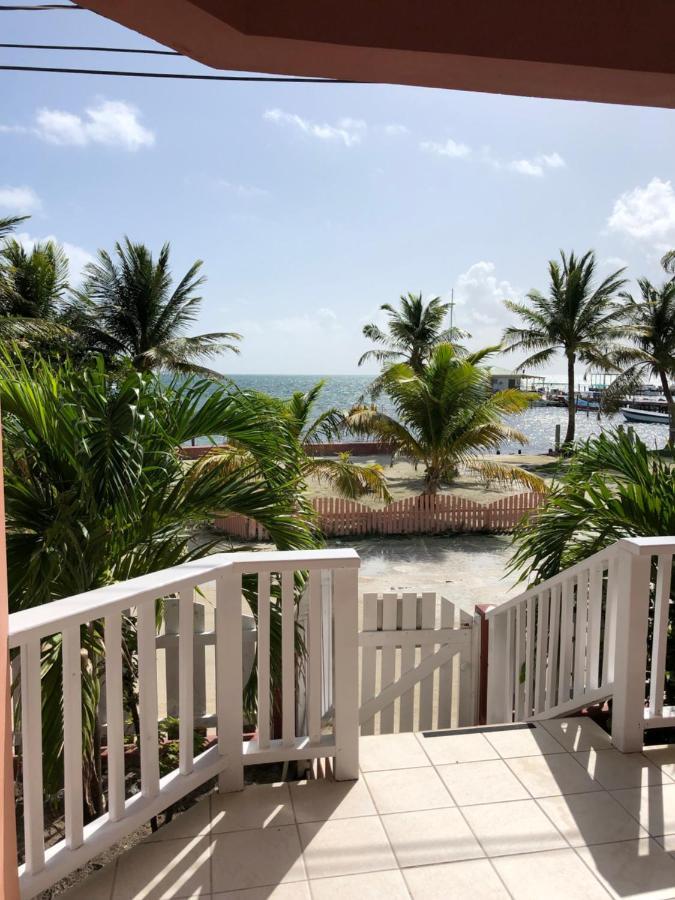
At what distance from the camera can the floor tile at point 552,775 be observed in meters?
2.18

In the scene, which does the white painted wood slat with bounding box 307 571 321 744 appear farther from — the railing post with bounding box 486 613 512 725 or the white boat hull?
the white boat hull

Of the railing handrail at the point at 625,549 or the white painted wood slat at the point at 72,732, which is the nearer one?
the white painted wood slat at the point at 72,732

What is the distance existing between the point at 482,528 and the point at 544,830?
39.8 ft

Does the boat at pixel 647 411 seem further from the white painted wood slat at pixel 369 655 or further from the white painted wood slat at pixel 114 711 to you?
the white painted wood slat at pixel 114 711

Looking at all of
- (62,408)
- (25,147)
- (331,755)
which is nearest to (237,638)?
(331,755)

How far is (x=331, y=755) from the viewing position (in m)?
2.24

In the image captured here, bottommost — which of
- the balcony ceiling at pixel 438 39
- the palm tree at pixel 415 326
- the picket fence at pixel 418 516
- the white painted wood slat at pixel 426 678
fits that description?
the picket fence at pixel 418 516

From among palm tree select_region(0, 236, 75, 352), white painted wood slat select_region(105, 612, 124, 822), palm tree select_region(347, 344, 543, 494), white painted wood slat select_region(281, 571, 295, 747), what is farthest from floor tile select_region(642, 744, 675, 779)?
palm tree select_region(0, 236, 75, 352)

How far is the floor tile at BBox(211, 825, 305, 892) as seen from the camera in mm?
1739

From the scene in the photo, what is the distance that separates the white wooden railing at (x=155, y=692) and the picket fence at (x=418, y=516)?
1086 centimetres

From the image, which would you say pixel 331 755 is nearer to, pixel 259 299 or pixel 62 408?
pixel 62 408

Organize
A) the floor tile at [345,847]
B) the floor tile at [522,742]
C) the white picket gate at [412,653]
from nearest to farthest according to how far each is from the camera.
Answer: the floor tile at [345,847] < the floor tile at [522,742] < the white picket gate at [412,653]

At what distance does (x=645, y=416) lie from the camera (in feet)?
170

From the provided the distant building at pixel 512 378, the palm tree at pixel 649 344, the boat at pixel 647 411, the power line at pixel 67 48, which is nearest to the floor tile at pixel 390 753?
the power line at pixel 67 48
